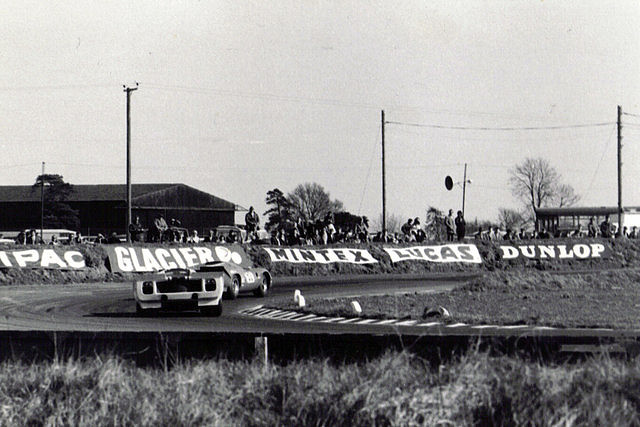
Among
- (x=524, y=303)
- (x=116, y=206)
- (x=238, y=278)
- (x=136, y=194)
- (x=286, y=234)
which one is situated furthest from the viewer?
(x=136, y=194)

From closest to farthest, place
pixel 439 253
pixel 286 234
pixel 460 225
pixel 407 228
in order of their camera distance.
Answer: pixel 286 234
pixel 439 253
pixel 407 228
pixel 460 225

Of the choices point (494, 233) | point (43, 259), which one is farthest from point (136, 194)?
point (43, 259)

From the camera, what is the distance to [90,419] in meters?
7.00

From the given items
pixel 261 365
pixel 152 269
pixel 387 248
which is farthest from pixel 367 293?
pixel 261 365

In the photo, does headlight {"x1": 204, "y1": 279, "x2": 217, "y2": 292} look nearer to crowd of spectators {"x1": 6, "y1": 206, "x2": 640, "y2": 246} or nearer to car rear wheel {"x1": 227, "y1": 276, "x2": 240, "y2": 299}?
car rear wheel {"x1": 227, "y1": 276, "x2": 240, "y2": 299}

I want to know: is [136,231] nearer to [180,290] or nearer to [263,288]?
[263,288]

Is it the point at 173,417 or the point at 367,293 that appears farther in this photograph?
the point at 367,293

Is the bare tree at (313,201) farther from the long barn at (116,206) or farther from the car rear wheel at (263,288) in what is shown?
the car rear wheel at (263,288)

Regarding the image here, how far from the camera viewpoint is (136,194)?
87.6 m

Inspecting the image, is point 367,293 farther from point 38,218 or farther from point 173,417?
point 38,218

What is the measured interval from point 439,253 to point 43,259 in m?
17.4

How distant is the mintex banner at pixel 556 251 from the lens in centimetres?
4312

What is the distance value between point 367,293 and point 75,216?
203 ft

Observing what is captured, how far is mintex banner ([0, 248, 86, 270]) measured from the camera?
3002 cm
